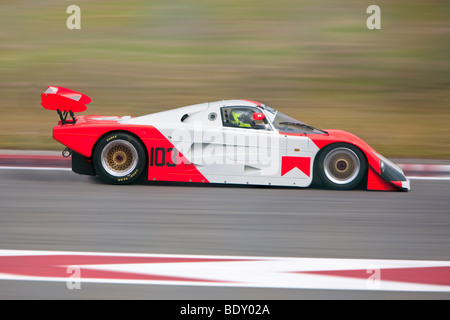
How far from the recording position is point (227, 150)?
8.11 metres

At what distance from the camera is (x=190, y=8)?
18438 millimetres

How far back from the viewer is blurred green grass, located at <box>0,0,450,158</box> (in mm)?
13133

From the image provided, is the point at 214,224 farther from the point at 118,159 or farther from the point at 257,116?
the point at 118,159

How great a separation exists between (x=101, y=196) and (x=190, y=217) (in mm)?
1475

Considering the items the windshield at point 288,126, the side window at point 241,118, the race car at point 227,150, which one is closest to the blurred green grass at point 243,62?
the race car at point 227,150

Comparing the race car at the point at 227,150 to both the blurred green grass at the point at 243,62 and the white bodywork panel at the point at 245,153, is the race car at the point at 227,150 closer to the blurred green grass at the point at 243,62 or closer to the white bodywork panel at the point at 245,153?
the white bodywork panel at the point at 245,153

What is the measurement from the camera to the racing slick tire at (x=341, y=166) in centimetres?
811

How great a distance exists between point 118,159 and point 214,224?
231cm

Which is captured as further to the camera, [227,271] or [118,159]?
[118,159]

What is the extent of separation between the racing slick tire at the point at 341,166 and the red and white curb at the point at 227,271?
2.82 metres

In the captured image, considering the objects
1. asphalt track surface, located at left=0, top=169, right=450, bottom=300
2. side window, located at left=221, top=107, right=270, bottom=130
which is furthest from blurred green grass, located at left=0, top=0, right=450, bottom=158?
side window, located at left=221, top=107, right=270, bottom=130

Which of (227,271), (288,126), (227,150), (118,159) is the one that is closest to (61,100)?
(118,159)

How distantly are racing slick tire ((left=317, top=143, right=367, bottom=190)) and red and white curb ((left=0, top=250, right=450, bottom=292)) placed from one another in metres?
2.82

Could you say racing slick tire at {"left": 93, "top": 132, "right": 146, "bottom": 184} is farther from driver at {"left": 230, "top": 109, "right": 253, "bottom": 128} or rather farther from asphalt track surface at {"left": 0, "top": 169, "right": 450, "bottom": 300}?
driver at {"left": 230, "top": 109, "right": 253, "bottom": 128}
